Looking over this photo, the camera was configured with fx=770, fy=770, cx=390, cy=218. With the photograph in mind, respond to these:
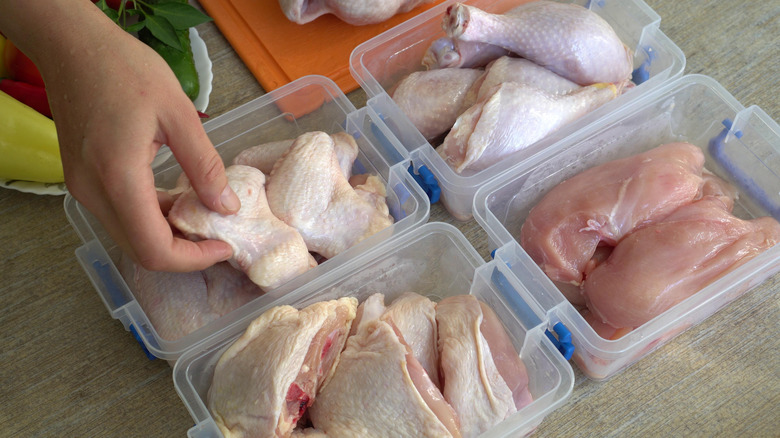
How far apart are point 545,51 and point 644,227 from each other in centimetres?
43

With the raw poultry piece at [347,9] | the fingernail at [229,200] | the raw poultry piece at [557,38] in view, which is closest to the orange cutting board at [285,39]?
the raw poultry piece at [347,9]

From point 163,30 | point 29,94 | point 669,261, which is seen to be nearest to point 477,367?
point 669,261

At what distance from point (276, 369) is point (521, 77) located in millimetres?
813

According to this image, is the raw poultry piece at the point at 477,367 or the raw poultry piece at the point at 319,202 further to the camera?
the raw poultry piece at the point at 319,202

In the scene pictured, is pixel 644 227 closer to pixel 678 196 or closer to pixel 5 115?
pixel 678 196

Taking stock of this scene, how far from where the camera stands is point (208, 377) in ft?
4.40

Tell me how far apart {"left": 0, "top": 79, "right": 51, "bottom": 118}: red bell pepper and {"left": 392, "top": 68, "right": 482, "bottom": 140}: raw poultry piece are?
0.74m

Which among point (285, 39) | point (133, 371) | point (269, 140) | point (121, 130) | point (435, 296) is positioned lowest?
point (133, 371)

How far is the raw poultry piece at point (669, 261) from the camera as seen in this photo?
1.40 metres

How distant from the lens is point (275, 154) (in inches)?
62.5

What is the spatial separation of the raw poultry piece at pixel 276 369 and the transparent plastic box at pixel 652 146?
37 centimetres

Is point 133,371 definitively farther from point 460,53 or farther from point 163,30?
point 460,53

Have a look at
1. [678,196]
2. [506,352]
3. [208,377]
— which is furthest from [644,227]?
[208,377]

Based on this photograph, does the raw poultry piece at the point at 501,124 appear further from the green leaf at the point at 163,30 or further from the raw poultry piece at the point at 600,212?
the green leaf at the point at 163,30
